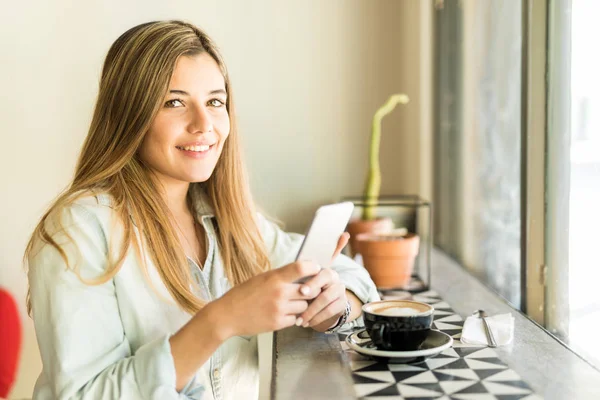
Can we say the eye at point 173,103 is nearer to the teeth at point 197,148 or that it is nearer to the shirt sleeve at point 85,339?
the teeth at point 197,148

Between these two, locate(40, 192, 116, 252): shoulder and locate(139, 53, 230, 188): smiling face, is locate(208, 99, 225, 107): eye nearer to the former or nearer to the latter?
locate(139, 53, 230, 188): smiling face

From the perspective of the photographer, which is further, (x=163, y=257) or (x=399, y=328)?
(x=163, y=257)

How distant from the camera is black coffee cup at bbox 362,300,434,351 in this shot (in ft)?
3.17

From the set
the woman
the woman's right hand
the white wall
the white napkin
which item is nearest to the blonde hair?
the woman

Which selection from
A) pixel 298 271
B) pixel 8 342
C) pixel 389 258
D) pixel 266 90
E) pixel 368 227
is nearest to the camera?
pixel 298 271

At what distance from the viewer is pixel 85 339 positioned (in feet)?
3.09

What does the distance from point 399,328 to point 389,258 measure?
62cm

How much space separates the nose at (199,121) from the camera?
1189 mm

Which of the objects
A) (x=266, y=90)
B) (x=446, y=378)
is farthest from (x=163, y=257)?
(x=266, y=90)

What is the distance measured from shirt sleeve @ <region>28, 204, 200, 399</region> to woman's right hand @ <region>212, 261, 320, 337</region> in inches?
3.8

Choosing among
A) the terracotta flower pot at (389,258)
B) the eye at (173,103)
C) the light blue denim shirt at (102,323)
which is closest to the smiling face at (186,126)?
the eye at (173,103)

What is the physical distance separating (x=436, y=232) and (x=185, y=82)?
123 centimetres

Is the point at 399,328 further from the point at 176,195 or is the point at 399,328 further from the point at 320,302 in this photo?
the point at 176,195

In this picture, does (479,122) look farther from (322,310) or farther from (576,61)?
(322,310)
